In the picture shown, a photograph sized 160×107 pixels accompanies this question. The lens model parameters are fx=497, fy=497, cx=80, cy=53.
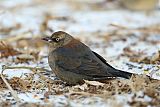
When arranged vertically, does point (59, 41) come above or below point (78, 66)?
above

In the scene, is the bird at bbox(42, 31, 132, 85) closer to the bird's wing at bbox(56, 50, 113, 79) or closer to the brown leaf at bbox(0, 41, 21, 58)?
the bird's wing at bbox(56, 50, 113, 79)

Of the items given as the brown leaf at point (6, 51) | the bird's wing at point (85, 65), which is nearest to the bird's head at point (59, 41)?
the bird's wing at point (85, 65)

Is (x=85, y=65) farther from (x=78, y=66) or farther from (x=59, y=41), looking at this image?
(x=59, y=41)

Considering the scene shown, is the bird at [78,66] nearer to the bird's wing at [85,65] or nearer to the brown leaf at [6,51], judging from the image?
the bird's wing at [85,65]

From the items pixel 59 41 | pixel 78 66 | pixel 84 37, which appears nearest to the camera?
pixel 78 66

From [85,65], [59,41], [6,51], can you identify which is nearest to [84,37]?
[6,51]

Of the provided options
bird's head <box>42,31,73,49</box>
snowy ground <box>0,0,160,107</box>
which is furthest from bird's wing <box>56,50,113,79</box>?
bird's head <box>42,31,73,49</box>

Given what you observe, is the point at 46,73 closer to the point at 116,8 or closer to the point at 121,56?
the point at 121,56
